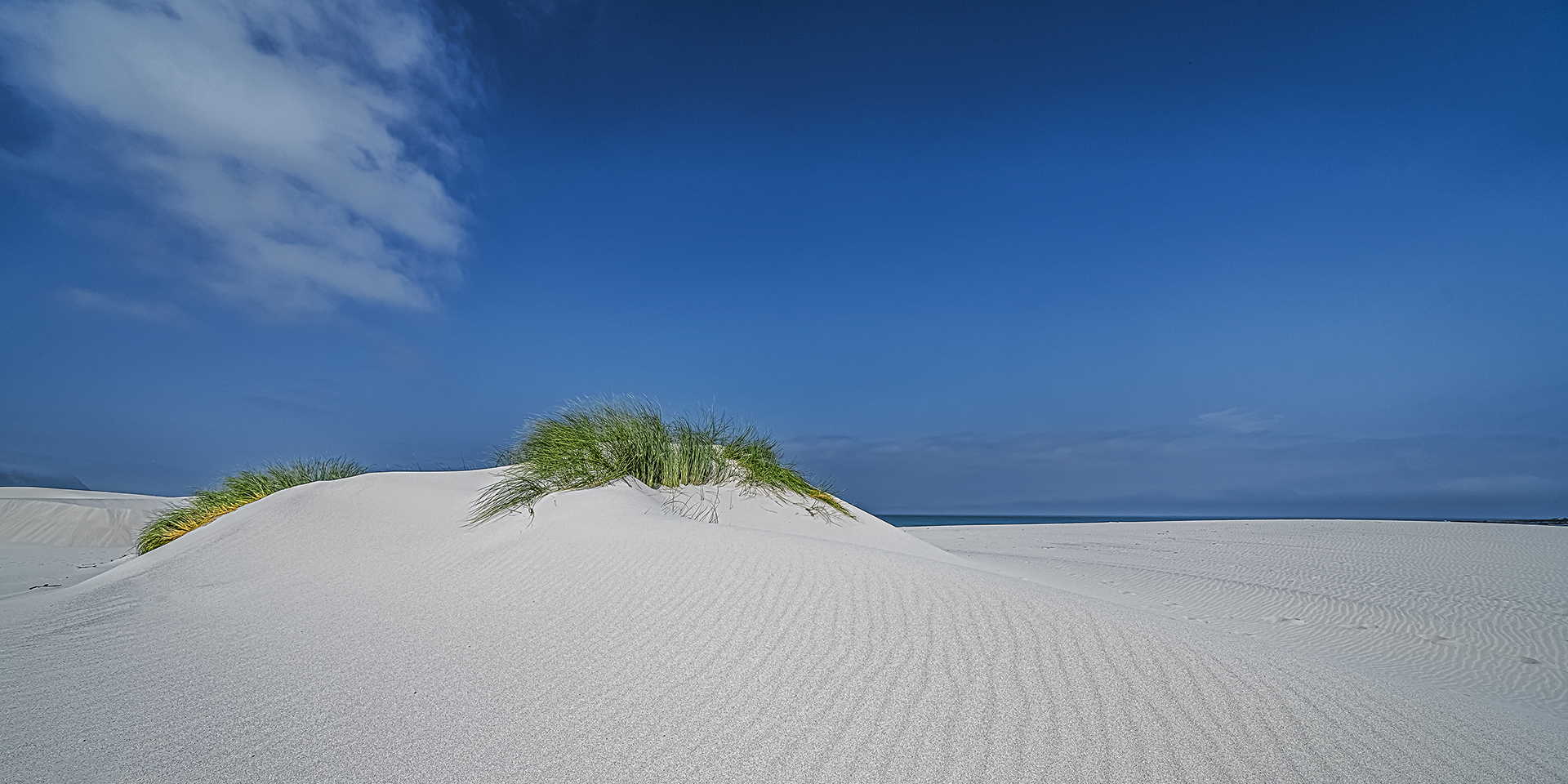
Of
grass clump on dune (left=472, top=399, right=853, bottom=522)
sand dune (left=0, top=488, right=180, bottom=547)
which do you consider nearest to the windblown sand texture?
sand dune (left=0, top=488, right=180, bottom=547)

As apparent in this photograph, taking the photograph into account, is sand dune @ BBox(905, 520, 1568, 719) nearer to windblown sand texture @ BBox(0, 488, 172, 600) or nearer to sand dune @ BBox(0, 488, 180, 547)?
windblown sand texture @ BBox(0, 488, 172, 600)

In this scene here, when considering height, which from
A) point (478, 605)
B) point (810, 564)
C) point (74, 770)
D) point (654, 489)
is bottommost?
point (74, 770)

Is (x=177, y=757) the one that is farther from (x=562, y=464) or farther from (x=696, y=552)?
(x=562, y=464)

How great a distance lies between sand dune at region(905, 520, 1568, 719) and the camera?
3340mm

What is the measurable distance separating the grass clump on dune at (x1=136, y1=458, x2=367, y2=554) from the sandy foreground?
3.81 metres

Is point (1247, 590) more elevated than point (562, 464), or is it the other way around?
point (562, 464)

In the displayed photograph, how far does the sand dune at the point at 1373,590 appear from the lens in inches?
131

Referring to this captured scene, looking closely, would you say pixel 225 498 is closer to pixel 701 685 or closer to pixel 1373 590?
pixel 701 685

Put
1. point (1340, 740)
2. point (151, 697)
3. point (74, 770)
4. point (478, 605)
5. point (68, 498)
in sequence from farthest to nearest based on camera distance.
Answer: point (68, 498) < point (478, 605) < point (151, 697) < point (1340, 740) < point (74, 770)

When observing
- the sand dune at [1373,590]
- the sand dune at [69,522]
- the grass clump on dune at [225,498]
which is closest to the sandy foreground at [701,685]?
the sand dune at [1373,590]

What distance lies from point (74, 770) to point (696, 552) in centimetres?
210

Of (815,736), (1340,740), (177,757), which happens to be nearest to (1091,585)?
(1340,740)

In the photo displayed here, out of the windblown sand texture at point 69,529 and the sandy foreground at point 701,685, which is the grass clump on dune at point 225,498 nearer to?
the windblown sand texture at point 69,529

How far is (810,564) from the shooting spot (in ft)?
9.96
